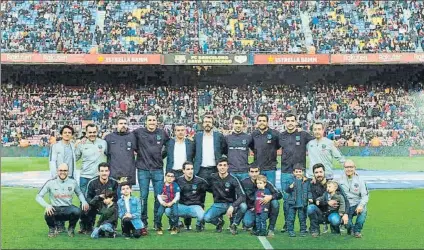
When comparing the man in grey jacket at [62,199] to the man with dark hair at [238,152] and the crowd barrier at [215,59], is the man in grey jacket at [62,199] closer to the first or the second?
the man with dark hair at [238,152]

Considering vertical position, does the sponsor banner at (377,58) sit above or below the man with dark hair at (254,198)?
above

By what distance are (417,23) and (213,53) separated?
12550 millimetres

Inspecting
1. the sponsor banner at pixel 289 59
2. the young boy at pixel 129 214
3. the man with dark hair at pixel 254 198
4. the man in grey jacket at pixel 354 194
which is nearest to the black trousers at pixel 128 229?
the young boy at pixel 129 214

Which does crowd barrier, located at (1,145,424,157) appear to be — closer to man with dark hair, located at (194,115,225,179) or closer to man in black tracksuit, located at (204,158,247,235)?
man with dark hair, located at (194,115,225,179)

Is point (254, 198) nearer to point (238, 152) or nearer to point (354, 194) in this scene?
point (238, 152)

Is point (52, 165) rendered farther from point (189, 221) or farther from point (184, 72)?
point (184, 72)

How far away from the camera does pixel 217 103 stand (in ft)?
112

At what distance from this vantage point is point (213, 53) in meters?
33.5

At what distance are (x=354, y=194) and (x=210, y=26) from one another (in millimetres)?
28060

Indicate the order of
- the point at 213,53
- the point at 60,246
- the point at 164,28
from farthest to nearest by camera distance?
1. the point at 164,28
2. the point at 213,53
3. the point at 60,246

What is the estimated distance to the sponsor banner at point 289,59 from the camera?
33.6m

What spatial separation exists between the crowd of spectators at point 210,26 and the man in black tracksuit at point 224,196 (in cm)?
2490

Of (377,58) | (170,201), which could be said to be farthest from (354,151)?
(170,201)

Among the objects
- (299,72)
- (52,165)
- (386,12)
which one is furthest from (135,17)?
(52,165)
